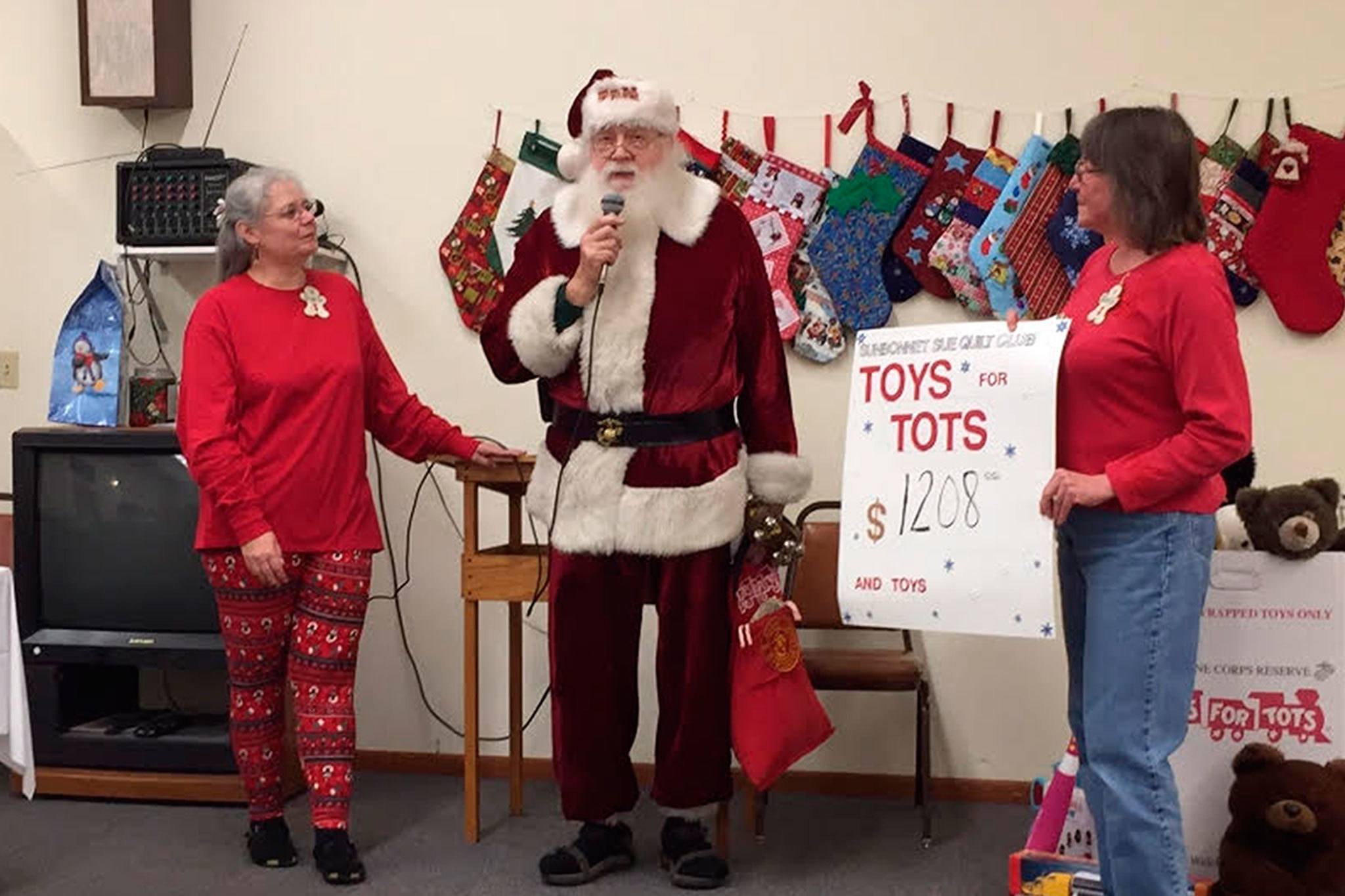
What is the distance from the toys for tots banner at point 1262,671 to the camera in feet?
8.41

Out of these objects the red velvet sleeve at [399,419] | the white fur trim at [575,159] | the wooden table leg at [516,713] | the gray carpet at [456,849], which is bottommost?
the gray carpet at [456,849]

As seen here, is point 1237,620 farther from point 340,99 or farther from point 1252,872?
point 340,99

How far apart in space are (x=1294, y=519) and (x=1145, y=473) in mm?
658

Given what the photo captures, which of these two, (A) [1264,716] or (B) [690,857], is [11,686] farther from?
(A) [1264,716]

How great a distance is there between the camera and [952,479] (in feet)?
7.64

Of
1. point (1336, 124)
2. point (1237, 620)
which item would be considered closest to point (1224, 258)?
point (1336, 124)

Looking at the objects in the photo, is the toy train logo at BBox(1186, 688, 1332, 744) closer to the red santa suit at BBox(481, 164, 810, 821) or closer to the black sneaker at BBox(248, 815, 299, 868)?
the red santa suit at BBox(481, 164, 810, 821)

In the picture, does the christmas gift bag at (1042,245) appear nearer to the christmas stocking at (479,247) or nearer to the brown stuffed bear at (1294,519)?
the brown stuffed bear at (1294,519)

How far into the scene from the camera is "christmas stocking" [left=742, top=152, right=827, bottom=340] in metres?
3.60

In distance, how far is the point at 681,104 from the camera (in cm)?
370

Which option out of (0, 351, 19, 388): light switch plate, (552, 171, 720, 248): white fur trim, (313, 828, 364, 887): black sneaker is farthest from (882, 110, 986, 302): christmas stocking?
(0, 351, 19, 388): light switch plate

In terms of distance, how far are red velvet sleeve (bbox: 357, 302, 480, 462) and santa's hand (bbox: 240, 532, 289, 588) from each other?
414 millimetres

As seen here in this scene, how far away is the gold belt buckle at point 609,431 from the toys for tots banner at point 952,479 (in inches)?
20.0

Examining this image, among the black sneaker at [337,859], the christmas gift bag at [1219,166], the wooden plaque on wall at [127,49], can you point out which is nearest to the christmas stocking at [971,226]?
the christmas gift bag at [1219,166]
